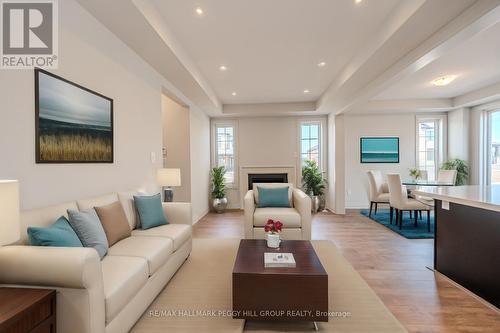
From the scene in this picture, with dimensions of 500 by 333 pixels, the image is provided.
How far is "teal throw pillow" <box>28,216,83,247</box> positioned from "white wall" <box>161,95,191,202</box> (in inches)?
127

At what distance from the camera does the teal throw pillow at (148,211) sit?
8.83 feet

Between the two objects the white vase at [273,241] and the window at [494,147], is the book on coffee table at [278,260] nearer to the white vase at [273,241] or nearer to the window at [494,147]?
the white vase at [273,241]

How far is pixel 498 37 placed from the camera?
9.78 feet

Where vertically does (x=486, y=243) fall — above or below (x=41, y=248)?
below

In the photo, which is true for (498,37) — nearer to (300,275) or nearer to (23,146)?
(300,275)

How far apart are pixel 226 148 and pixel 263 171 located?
1183 millimetres

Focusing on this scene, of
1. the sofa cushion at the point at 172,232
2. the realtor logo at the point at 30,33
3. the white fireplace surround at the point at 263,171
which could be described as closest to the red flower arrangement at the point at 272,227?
the sofa cushion at the point at 172,232

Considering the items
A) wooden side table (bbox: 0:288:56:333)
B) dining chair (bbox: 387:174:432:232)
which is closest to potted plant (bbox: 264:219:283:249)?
wooden side table (bbox: 0:288:56:333)

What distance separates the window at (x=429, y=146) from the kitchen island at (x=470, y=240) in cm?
442

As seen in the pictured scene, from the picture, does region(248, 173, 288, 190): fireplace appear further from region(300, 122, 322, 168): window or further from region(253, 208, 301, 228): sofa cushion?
region(253, 208, 301, 228): sofa cushion

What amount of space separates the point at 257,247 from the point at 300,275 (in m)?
0.68

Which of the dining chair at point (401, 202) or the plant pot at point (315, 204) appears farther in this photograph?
the plant pot at point (315, 204)

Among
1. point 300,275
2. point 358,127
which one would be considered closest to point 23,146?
point 300,275

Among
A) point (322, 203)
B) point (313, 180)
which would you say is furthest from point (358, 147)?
point (322, 203)
